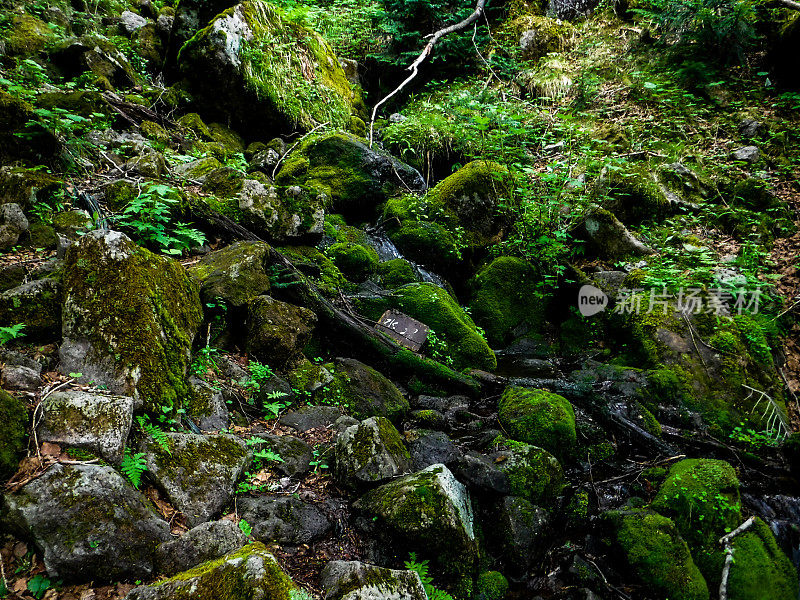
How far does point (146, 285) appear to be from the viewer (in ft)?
10.2

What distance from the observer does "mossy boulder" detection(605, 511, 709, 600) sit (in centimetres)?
333

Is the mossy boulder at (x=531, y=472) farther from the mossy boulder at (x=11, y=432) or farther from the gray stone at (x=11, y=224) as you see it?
the gray stone at (x=11, y=224)

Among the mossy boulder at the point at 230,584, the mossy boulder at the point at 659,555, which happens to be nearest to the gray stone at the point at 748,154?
the mossy boulder at the point at 659,555

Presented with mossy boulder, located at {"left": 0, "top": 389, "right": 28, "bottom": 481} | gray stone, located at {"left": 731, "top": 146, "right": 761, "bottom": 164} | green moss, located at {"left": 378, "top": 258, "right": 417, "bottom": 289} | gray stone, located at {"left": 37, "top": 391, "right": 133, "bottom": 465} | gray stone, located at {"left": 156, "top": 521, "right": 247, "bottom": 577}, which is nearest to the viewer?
mossy boulder, located at {"left": 0, "top": 389, "right": 28, "bottom": 481}

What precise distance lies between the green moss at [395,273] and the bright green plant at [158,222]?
2.95 metres

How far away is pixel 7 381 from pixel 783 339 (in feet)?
28.9

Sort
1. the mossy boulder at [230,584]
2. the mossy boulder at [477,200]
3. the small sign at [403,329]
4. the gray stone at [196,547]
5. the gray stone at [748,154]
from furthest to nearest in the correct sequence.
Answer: the gray stone at [748,154]
the mossy boulder at [477,200]
the small sign at [403,329]
the gray stone at [196,547]
the mossy boulder at [230,584]

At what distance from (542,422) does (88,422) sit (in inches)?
157

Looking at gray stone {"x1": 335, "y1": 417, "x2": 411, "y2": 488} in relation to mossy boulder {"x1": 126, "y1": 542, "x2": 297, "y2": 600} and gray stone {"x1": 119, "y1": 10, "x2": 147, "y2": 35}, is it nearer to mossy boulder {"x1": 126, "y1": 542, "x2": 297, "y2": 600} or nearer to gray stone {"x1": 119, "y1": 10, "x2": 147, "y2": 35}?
mossy boulder {"x1": 126, "y1": 542, "x2": 297, "y2": 600}

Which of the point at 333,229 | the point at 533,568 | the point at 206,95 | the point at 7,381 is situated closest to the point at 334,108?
the point at 206,95

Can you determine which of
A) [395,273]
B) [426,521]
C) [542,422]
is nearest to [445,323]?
[395,273]

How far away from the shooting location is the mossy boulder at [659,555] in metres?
3.33

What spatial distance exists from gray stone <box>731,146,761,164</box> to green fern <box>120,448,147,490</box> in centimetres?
1171

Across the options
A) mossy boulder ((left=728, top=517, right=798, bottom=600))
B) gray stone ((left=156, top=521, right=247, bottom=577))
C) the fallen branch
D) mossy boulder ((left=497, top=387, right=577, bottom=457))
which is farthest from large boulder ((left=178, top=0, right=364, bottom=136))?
mossy boulder ((left=728, top=517, right=798, bottom=600))
